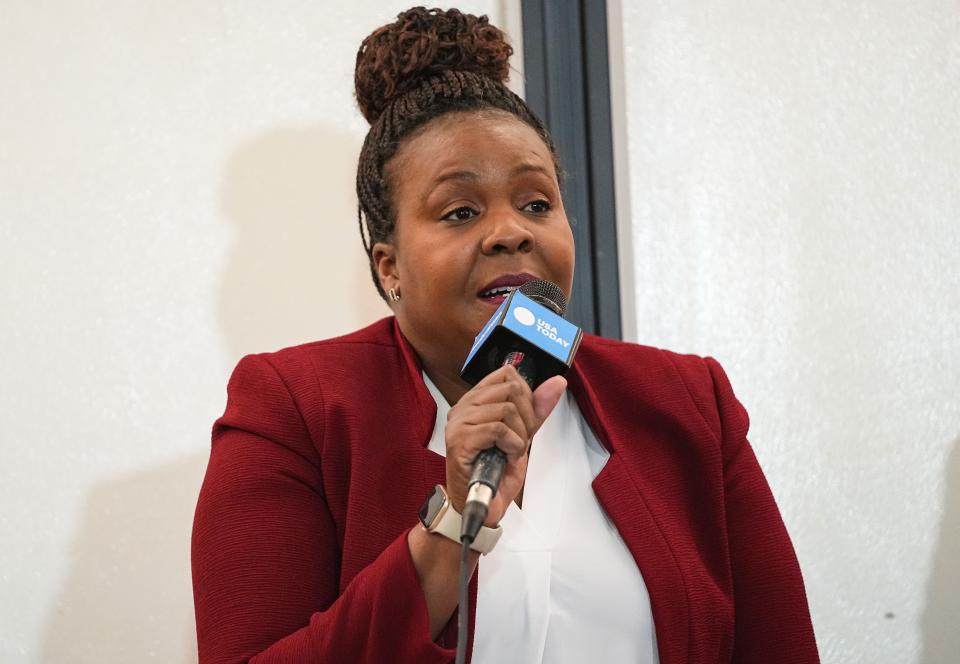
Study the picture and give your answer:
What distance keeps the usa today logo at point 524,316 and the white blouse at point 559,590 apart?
0.40 meters

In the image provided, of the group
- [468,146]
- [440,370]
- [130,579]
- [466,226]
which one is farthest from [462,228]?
[130,579]

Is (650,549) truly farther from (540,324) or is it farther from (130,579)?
(130,579)

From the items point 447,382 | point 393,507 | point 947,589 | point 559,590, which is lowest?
point 947,589

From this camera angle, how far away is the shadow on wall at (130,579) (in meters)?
1.81

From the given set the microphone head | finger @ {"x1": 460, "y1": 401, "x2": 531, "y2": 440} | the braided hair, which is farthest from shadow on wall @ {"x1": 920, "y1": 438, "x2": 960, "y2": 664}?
finger @ {"x1": 460, "y1": 401, "x2": 531, "y2": 440}

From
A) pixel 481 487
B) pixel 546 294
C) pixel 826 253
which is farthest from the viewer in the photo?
pixel 826 253

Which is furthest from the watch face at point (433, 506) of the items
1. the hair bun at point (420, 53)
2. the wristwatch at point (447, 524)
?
the hair bun at point (420, 53)

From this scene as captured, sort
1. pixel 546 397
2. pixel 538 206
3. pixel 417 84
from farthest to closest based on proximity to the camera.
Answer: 1. pixel 417 84
2. pixel 538 206
3. pixel 546 397

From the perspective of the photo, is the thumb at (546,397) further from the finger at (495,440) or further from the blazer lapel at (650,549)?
the blazer lapel at (650,549)

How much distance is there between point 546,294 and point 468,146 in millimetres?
294

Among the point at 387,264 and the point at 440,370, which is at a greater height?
the point at 387,264

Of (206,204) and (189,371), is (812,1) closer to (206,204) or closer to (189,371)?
(206,204)

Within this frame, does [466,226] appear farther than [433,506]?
Yes

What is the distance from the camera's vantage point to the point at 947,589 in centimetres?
207
